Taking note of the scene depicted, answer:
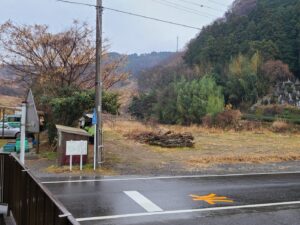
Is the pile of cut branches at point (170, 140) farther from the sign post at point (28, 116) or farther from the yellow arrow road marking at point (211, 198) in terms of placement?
the sign post at point (28, 116)

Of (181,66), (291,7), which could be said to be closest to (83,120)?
(291,7)

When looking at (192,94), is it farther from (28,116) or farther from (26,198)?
(26,198)

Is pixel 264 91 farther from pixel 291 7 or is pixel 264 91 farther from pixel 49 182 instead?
pixel 49 182

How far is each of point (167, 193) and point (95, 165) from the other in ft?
15.7

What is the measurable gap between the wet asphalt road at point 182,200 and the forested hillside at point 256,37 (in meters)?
63.9

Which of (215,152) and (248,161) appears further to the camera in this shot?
(215,152)

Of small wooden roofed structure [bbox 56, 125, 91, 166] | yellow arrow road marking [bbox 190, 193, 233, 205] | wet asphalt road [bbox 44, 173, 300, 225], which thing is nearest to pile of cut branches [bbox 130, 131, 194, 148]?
small wooden roofed structure [bbox 56, 125, 91, 166]

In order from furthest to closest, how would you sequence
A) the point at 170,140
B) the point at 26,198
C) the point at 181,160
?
the point at 170,140 → the point at 181,160 → the point at 26,198

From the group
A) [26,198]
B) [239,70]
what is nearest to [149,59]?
[239,70]

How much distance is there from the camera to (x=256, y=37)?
78.3 metres

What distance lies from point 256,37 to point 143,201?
243 feet

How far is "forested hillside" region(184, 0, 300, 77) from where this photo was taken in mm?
73250

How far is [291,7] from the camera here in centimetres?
7619

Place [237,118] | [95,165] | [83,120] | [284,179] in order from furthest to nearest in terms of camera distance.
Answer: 1. [237,118]
2. [83,120]
3. [95,165]
4. [284,179]
